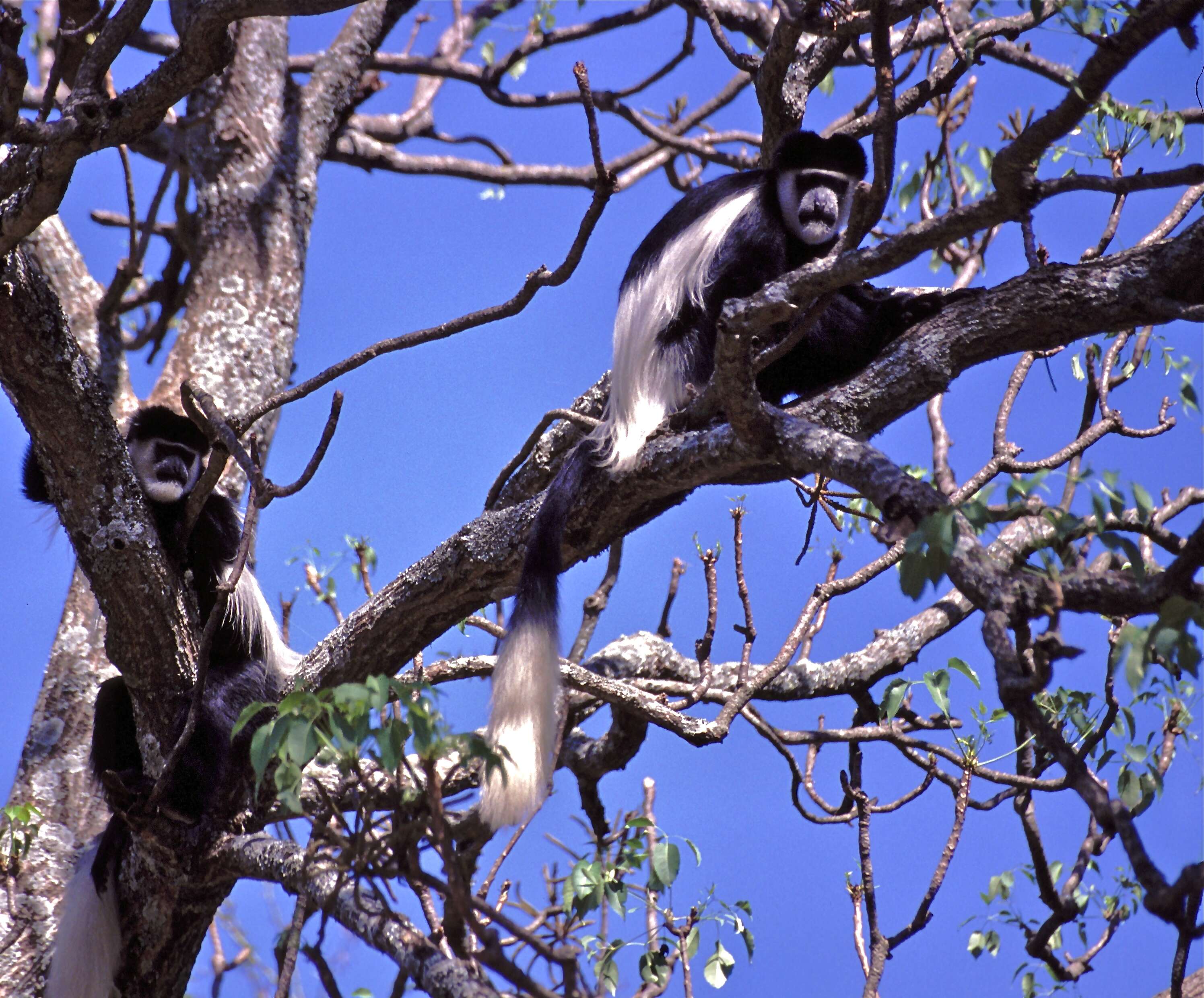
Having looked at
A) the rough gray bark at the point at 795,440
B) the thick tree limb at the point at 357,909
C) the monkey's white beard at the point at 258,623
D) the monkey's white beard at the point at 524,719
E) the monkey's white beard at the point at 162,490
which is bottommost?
the thick tree limb at the point at 357,909

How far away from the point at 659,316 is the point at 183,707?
144 cm

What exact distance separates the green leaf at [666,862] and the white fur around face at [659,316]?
3.08 feet

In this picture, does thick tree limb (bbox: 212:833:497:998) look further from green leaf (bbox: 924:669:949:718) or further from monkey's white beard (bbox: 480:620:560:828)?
green leaf (bbox: 924:669:949:718)

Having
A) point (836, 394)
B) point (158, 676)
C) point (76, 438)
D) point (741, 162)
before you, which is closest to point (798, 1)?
point (836, 394)

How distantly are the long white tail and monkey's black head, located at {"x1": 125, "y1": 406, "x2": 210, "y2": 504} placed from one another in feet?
2.72

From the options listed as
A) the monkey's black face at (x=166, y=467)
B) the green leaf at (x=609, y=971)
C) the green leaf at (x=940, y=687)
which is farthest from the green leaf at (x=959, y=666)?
the monkey's black face at (x=166, y=467)

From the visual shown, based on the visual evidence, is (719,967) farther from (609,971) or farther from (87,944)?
(87,944)

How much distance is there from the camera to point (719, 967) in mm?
2148

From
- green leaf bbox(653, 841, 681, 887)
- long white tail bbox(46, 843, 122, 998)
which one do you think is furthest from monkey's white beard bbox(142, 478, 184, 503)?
green leaf bbox(653, 841, 681, 887)

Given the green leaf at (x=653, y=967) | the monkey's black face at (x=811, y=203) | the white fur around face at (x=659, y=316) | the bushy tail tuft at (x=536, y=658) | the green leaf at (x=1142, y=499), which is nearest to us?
the green leaf at (x=1142, y=499)

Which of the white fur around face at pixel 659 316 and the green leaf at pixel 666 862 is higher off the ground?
the white fur around face at pixel 659 316

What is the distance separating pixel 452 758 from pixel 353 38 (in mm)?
2628

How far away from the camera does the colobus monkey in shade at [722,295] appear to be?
94.3 inches

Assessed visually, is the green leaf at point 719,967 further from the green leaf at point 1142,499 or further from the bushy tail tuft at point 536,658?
the green leaf at point 1142,499
